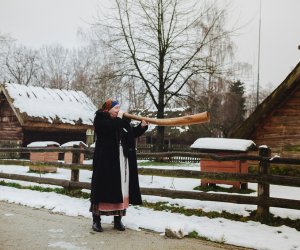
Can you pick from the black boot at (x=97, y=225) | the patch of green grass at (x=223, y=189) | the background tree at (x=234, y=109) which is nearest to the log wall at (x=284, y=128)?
the patch of green grass at (x=223, y=189)

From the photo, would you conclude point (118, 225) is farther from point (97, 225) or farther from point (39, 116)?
point (39, 116)

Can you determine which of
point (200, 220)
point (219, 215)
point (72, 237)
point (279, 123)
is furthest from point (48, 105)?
point (72, 237)

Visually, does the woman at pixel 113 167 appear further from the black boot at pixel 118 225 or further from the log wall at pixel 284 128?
the log wall at pixel 284 128

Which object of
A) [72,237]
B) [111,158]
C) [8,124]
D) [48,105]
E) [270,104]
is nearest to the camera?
[72,237]

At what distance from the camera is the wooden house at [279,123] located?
9.70 metres

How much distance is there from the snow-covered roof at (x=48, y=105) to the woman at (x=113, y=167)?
1670 cm

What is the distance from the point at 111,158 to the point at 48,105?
1883cm

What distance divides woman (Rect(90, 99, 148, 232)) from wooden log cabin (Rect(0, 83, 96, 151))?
1671 centimetres

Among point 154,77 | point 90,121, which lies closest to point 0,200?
point 154,77

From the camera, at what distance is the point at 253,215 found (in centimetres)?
610

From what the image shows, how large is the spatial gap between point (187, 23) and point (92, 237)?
16944 millimetres

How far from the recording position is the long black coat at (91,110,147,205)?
5035mm

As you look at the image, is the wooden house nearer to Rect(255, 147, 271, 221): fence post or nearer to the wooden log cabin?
Rect(255, 147, 271, 221): fence post

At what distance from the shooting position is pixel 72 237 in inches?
181
